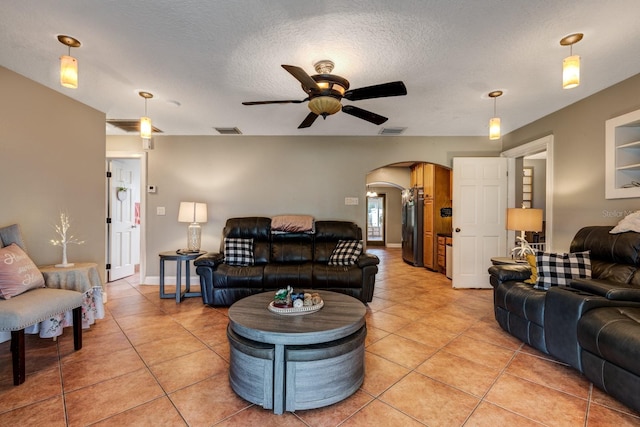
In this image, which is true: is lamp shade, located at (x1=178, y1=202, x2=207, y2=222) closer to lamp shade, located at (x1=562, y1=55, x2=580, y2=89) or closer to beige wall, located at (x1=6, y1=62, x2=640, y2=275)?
beige wall, located at (x1=6, y1=62, x2=640, y2=275)

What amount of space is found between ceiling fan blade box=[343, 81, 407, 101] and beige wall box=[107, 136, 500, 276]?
2560mm

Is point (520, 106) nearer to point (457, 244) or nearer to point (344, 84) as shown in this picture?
point (457, 244)

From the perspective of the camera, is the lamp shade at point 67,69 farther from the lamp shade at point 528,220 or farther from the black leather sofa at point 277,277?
the lamp shade at point 528,220

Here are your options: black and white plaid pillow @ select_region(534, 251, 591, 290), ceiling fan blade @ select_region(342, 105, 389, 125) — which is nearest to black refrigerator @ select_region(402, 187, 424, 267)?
black and white plaid pillow @ select_region(534, 251, 591, 290)

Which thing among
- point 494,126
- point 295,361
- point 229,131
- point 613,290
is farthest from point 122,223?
point 613,290

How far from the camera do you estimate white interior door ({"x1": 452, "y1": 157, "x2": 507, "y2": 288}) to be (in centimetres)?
458

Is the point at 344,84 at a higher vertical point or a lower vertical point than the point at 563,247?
higher

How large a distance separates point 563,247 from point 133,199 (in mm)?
6761

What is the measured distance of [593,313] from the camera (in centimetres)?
201

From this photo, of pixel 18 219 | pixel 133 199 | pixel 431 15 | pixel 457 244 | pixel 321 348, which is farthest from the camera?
pixel 133 199

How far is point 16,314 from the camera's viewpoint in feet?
6.40

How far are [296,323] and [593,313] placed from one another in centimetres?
204

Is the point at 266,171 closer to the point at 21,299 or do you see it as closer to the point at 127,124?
the point at 127,124

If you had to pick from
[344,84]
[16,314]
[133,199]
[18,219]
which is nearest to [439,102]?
[344,84]
